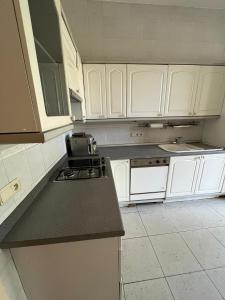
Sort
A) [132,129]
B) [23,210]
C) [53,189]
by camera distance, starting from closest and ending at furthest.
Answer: [23,210] < [53,189] < [132,129]

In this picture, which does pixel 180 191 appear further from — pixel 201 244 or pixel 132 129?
pixel 132 129

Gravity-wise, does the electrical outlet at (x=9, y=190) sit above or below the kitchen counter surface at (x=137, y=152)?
above

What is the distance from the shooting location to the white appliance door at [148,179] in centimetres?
213

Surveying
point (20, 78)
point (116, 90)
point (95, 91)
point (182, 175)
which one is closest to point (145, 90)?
point (116, 90)

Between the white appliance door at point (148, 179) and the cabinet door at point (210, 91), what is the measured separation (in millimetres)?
1102

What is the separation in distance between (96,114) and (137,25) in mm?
1427

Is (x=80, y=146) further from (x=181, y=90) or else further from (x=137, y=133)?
(x=181, y=90)

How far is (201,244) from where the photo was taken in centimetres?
167

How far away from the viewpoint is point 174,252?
62.1 inches

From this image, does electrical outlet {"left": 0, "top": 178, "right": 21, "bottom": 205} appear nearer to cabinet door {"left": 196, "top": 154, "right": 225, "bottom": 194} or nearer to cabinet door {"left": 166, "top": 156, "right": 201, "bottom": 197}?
cabinet door {"left": 166, "top": 156, "right": 201, "bottom": 197}

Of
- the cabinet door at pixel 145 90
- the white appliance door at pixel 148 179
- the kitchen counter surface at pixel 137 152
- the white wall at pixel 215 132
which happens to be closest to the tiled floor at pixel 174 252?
the white appliance door at pixel 148 179

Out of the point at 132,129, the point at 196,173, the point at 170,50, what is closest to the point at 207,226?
the point at 196,173

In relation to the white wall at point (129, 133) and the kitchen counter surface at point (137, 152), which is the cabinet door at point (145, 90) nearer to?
the white wall at point (129, 133)

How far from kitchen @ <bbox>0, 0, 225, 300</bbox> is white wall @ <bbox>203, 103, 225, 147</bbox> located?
17 millimetres
